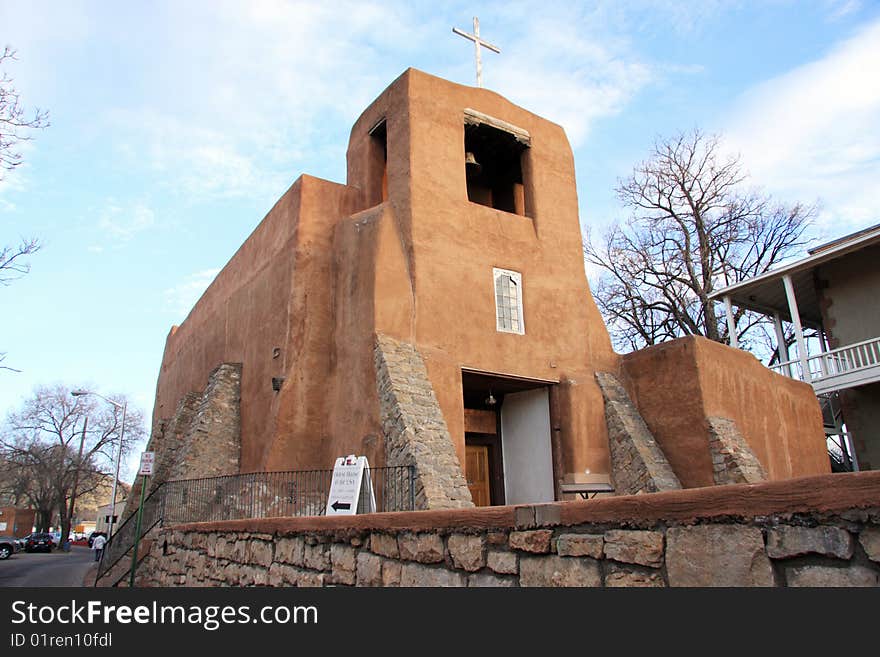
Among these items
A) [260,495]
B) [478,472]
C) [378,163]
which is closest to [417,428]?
[260,495]

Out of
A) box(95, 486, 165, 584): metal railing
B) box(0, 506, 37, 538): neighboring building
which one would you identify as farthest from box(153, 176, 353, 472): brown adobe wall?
box(0, 506, 37, 538): neighboring building

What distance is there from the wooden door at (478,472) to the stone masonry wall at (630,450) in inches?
109

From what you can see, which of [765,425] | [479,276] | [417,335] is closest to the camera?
[417,335]

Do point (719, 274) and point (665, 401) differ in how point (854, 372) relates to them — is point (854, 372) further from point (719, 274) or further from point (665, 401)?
point (719, 274)

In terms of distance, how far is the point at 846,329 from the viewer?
18.7 metres

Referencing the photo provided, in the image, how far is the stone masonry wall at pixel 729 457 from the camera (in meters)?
12.3

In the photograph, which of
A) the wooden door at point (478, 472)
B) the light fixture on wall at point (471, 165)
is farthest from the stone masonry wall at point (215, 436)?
the light fixture on wall at point (471, 165)

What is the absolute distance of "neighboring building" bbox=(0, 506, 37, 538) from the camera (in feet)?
198

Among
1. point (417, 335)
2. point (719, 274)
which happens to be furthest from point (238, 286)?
point (719, 274)

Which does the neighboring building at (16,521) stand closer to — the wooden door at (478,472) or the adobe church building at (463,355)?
the adobe church building at (463,355)

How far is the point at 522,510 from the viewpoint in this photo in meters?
3.81

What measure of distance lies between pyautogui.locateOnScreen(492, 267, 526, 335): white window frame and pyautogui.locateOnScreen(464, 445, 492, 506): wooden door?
2.88 metres

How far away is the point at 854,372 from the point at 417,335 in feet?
40.5

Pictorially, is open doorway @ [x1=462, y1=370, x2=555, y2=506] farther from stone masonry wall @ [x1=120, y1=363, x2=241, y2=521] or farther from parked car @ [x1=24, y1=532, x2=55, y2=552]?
parked car @ [x1=24, y1=532, x2=55, y2=552]
